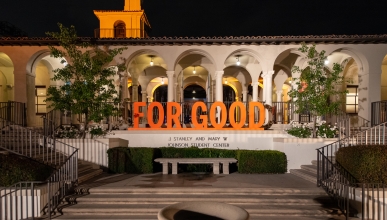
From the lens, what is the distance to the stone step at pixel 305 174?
9466mm

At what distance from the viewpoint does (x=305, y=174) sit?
10016 millimetres

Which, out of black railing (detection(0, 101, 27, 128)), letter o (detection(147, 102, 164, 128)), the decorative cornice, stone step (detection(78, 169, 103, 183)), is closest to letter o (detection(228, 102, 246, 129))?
letter o (detection(147, 102, 164, 128))

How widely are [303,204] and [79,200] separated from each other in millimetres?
6851

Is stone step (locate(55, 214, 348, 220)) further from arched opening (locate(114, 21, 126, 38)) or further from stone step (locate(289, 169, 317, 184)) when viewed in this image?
arched opening (locate(114, 21, 126, 38))

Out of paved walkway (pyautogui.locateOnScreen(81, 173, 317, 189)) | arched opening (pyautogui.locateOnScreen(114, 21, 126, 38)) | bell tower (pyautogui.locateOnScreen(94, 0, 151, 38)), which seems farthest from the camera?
arched opening (pyautogui.locateOnScreen(114, 21, 126, 38))

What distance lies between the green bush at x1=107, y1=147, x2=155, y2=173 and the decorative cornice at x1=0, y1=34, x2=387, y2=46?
7.03m

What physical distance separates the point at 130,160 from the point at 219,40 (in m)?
8.55

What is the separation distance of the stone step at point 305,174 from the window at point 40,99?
680 inches

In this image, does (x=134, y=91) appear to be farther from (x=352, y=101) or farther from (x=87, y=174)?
(x=352, y=101)

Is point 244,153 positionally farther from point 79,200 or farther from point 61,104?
point 61,104

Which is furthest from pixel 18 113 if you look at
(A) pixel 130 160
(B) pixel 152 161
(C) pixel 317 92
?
(C) pixel 317 92

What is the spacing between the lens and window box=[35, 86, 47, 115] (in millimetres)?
18828

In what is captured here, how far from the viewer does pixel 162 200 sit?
786 centimetres

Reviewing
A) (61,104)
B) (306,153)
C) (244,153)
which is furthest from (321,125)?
(61,104)
